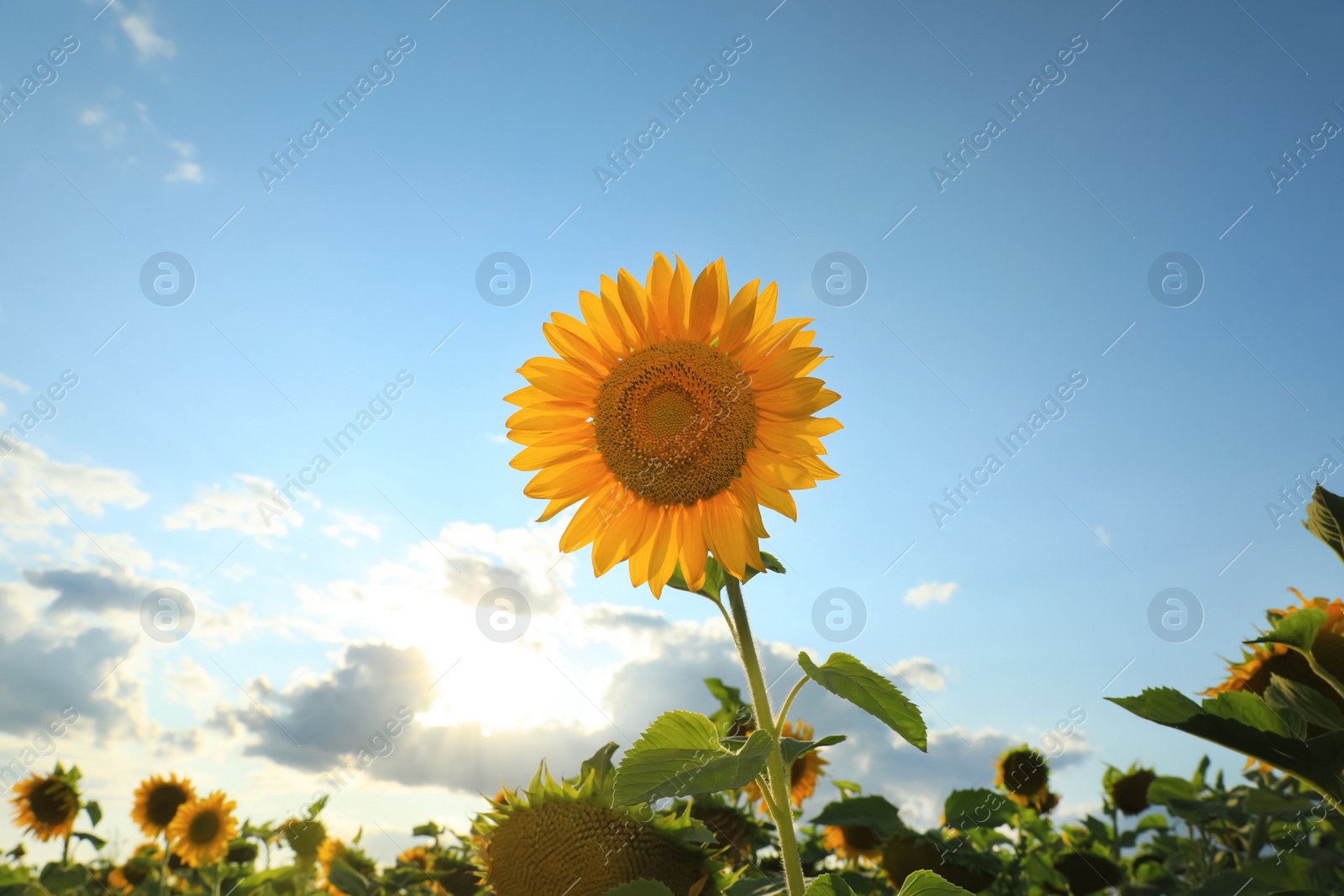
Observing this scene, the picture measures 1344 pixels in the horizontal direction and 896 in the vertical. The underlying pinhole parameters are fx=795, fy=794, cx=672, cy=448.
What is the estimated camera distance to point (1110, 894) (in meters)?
4.60

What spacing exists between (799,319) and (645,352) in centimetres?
49

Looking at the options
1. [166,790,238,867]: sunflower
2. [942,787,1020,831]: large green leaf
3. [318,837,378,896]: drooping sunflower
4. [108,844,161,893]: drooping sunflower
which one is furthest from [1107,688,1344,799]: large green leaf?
[108,844,161,893]: drooping sunflower

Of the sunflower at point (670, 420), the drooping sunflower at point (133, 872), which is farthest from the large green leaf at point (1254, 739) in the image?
the drooping sunflower at point (133, 872)

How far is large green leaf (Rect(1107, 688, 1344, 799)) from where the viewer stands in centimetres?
216

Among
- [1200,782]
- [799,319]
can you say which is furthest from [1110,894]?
[799,319]

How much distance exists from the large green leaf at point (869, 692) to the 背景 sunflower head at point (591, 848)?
66cm

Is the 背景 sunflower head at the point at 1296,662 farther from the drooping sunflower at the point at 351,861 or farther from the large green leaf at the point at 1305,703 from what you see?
the drooping sunflower at the point at 351,861

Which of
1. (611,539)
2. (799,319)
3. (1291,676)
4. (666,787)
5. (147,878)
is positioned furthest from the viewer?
(147,878)

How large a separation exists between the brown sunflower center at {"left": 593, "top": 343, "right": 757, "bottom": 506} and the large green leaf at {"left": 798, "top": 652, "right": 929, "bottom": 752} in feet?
2.17

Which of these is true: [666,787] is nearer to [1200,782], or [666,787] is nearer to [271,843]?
[1200,782]

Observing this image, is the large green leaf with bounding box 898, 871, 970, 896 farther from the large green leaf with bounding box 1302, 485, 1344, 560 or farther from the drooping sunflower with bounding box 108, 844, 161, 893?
the drooping sunflower with bounding box 108, 844, 161, 893

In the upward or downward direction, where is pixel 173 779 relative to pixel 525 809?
upward

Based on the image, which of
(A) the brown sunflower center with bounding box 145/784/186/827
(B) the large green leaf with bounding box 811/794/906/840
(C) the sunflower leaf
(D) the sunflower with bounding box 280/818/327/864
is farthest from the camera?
(A) the brown sunflower center with bounding box 145/784/186/827

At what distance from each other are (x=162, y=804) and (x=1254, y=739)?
1046 centimetres
